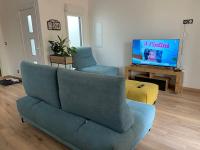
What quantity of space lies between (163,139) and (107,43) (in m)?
3.41

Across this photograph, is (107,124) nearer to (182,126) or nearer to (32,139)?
(32,139)

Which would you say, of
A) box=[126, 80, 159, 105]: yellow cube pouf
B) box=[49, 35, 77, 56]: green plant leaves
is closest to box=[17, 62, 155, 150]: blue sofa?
box=[126, 80, 159, 105]: yellow cube pouf

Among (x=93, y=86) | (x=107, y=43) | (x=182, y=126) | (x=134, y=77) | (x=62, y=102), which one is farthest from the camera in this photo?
(x=107, y=43)

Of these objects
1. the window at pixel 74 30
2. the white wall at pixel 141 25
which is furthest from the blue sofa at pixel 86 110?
the window at pixel 74 30

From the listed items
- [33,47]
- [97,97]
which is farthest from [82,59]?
[97,97]

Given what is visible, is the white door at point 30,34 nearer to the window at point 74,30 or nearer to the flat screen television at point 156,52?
the window at point 74,30

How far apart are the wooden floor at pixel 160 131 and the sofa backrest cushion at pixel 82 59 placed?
1.74m

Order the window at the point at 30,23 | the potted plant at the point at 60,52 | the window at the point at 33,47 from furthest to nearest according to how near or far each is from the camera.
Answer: the window at the point at 33,47 < the window at the point at 30,23 < the potted plant at the point at 60,52

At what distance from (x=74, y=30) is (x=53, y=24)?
86 centimetres

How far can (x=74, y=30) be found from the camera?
4926 mm

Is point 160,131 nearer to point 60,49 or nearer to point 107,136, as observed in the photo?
point 107,136

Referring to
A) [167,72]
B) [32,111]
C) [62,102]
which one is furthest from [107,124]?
[167,72]

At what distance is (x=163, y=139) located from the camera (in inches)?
78.7

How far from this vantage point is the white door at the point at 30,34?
4066 millimetres
